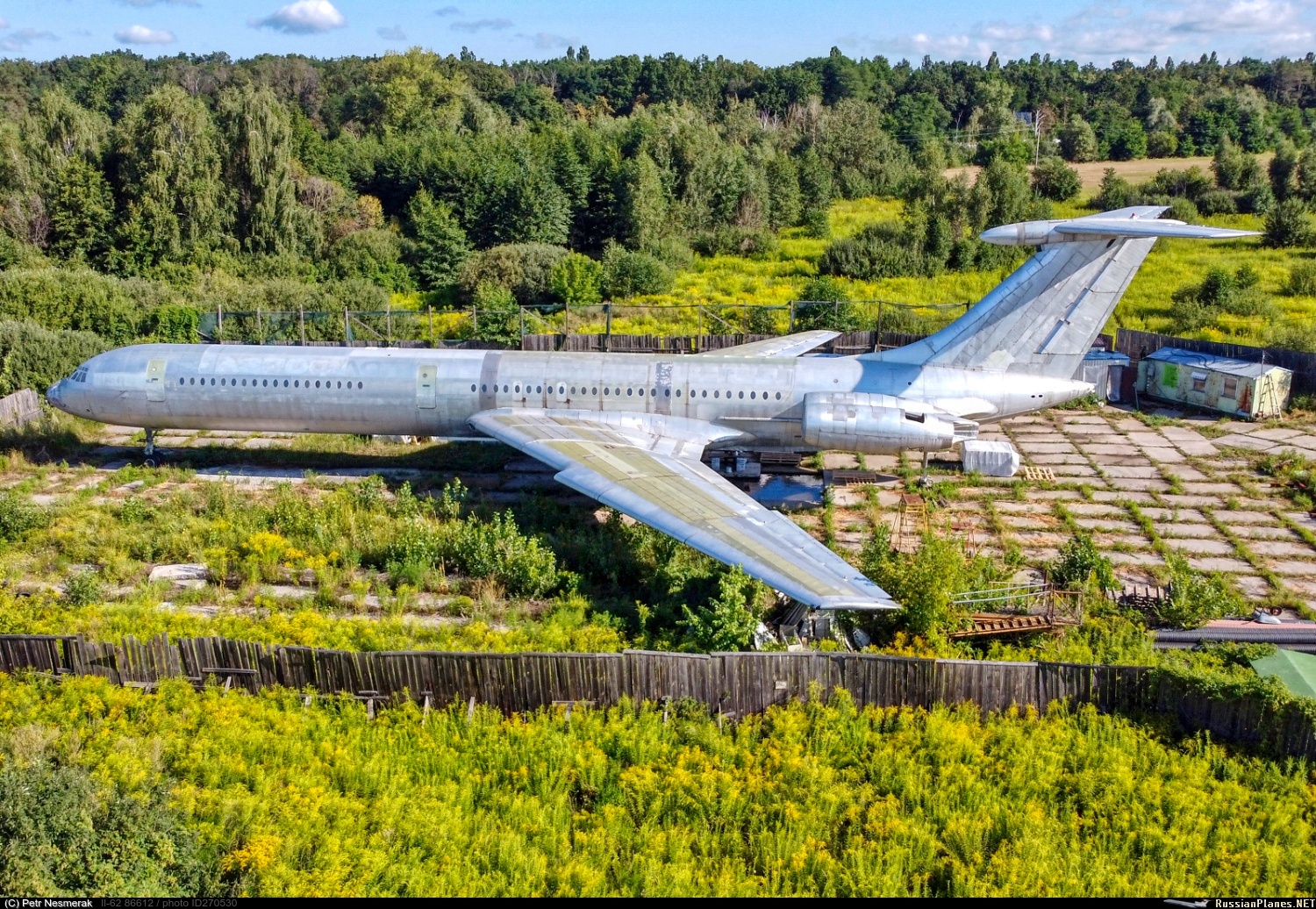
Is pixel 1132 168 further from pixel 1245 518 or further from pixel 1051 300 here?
pixel 1051 300

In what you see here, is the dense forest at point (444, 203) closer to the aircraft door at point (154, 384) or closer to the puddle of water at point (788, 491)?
the aircraft door at point (154, 384)

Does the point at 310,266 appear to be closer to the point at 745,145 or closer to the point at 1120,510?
the point at 745,145

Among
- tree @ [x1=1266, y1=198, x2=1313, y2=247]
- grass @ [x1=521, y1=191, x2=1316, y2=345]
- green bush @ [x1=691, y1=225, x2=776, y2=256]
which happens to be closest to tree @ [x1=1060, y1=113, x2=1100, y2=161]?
grass @ [x1=521, y1=191, x2=1316, y2=345]

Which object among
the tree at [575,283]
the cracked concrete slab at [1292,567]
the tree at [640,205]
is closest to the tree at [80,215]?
the tree at [575,283]

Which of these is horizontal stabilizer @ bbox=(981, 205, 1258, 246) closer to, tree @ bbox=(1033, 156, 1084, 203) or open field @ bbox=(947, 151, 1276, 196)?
tree @ bbox=(1033, 156, 1084, 203)

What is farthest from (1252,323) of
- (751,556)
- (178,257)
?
(178,257)
